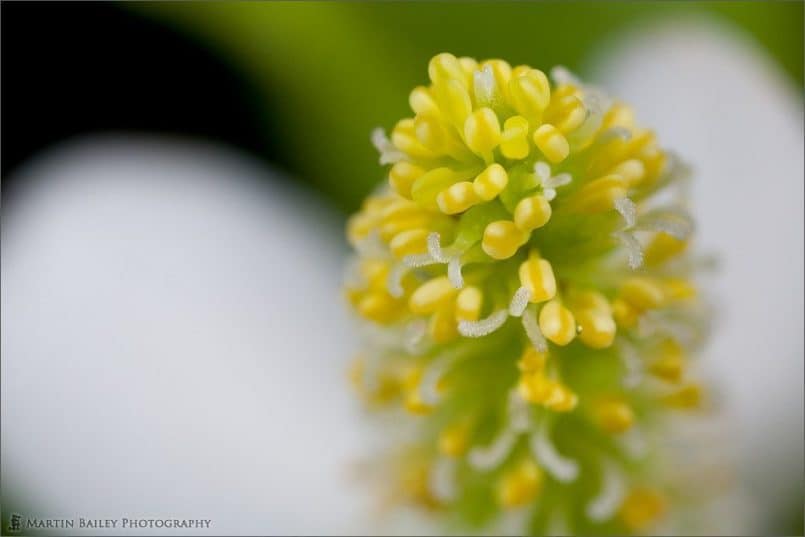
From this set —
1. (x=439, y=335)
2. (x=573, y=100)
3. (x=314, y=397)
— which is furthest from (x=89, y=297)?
(x=573, y=100)

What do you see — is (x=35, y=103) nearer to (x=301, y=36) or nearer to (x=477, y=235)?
(x=301, y=36)

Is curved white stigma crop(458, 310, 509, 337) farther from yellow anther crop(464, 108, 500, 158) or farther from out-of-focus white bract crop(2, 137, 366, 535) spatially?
out-of-focus white bract crop(2, 137, 366, 535)

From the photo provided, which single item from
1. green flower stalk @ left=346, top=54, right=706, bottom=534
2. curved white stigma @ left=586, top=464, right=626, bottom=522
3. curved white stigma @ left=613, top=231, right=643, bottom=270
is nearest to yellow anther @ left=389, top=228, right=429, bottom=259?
green flower stalk @ left=346, top=54, right=706, bottom=534

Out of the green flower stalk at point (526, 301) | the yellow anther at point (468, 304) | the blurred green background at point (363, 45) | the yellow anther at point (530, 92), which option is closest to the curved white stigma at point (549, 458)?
the green flower stalk at point (526, 301)

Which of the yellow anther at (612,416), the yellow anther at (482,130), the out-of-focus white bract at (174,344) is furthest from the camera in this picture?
the out-of-focus white bract at (174,344)

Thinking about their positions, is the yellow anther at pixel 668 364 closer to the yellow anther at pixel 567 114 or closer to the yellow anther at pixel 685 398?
the yellow anther at pixel 685 398

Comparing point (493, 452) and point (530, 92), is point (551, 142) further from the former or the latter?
point (493, 452)
